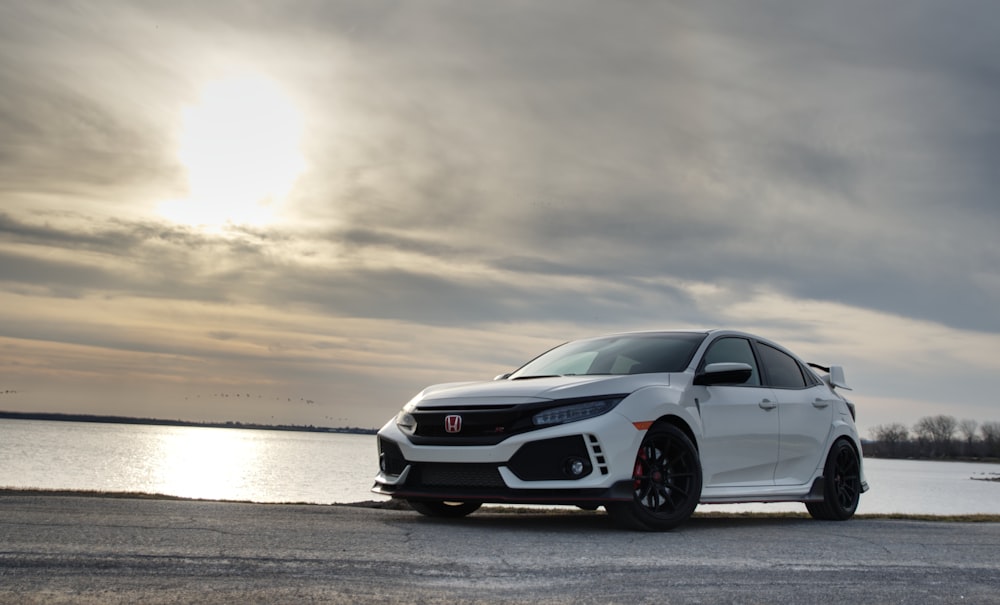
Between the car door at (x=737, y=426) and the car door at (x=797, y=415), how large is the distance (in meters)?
0.16

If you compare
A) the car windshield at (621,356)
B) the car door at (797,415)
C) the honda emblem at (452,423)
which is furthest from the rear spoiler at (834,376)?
the honda emblem at (452,423)

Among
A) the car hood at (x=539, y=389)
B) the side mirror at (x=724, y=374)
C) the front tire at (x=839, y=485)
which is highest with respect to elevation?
the side mirror at (x=724, y=374)

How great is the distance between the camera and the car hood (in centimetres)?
744

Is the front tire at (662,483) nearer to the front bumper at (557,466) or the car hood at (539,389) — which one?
the front bumper at (557,466)

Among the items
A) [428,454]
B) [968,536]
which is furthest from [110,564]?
[968,536]

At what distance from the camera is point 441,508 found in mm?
8461

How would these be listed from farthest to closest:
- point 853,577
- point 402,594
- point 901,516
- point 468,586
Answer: point 901,516
point 853,577
point 468,586
point 402,594

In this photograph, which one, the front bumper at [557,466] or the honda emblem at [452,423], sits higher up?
the honda emblem at [452,423]

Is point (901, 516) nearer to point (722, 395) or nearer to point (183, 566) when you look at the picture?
point (722, 395)

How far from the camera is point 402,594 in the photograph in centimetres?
429

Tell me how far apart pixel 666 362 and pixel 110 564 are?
5.00 m

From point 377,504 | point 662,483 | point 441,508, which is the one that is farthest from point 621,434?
point 377,504

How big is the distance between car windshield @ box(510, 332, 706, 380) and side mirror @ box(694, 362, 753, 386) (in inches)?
9.2

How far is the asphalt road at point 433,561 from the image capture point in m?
4.34
